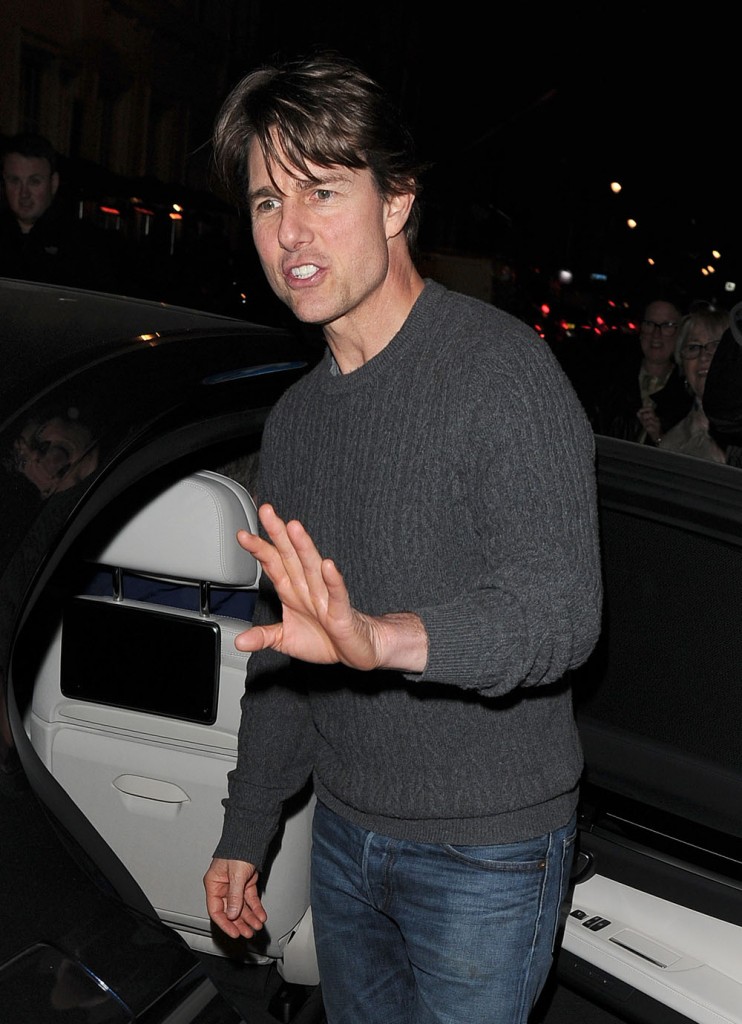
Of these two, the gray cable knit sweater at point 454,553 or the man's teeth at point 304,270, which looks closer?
the gray cable knit sweater at point 454,553

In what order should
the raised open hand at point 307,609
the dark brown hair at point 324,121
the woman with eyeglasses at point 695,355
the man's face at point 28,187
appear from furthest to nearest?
the man's face at point 28,187
the woman with eyeglasses at point 695,355
the dark brown hair at point 324,121
the raised open hand at point 307,609

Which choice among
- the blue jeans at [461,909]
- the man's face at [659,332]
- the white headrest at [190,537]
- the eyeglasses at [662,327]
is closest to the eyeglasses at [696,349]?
the man's face at [659,332]

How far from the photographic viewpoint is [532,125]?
4756cm

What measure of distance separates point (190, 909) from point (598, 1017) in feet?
3.34

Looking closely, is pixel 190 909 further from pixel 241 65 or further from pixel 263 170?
pixel 241 65

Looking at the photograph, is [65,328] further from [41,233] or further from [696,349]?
[41,233]

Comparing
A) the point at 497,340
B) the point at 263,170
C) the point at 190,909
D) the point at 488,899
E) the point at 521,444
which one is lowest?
the point at 190,909

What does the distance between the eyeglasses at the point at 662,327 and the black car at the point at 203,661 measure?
3359mm

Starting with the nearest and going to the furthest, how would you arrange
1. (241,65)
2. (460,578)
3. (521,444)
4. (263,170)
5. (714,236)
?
(521,444) → (460,578) → (263,170) → (241,65) → (714,236)

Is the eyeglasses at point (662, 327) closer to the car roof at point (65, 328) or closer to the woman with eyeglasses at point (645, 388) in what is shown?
the woman with eyeglasses at point (645, 388)

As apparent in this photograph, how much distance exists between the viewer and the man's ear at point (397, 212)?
1.69 m

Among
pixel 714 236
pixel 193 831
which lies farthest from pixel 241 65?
pixel 714 236

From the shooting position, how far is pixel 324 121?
5.25 ft

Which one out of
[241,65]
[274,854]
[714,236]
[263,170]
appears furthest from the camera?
[714,236]
